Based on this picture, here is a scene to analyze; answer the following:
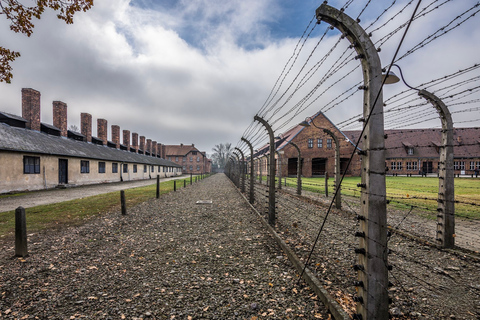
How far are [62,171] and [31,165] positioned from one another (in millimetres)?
3080

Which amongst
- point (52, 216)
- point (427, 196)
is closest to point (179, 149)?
point (52, 216)

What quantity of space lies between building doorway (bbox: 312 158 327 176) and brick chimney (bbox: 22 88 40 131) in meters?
35.6

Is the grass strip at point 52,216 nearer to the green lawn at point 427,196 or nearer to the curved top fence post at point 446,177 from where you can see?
the green lawn at point 427,196

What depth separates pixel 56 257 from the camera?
4930 millimetres

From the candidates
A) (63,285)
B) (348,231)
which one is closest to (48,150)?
(63,285)

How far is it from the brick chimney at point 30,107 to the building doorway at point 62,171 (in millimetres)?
4661

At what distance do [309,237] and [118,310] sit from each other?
4.61 m

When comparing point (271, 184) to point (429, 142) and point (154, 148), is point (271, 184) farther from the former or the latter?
point (154, 148)

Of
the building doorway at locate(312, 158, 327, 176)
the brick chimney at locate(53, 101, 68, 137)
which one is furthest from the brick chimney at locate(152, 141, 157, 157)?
the building doorway at locate(312, 158, 327, 176)

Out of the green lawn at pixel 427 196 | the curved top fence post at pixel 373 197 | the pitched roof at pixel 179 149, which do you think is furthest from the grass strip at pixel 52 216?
the pitched roof at pixel 179 149

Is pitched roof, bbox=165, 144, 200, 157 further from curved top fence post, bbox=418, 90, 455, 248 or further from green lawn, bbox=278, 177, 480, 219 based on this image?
curved top fence post, bbox=418, 90, 455, 248

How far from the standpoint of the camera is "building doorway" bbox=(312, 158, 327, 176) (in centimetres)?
Answer: 3769

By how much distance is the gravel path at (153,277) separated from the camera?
10.2 ft

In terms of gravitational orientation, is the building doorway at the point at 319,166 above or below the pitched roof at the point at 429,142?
below
